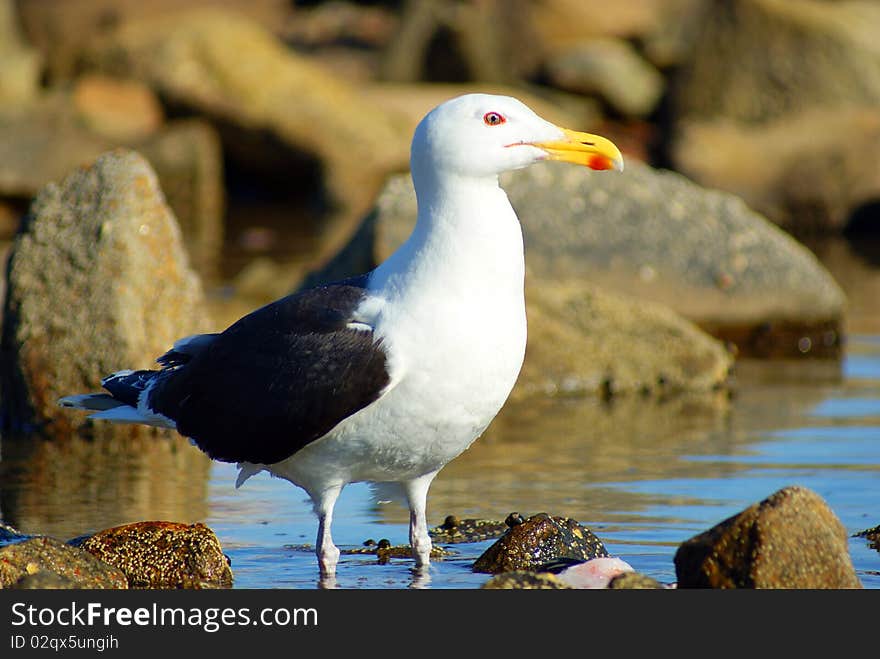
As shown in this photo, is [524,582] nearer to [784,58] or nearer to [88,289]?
[88,289]

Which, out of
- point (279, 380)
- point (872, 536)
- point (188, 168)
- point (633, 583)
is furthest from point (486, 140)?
point (188, 168)

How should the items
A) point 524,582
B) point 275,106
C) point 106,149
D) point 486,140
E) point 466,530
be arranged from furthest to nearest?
point 275,106
point 106,149
point 466,530
point 486,140
point 524,582

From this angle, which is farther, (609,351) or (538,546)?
(609,351)

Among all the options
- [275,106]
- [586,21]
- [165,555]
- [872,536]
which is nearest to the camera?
[165,555]

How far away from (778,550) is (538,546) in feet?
4.11

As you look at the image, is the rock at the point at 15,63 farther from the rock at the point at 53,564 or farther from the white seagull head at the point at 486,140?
the rock at the point at 53,564

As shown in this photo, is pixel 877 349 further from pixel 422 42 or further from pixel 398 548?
pixel 422 42

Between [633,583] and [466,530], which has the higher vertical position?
[466,530]

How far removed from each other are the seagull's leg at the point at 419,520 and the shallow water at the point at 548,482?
0.11m

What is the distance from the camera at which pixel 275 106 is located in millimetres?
28734

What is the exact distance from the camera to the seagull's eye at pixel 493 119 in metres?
7.57

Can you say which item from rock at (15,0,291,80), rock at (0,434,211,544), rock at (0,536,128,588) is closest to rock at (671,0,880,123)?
rock at (15,0,291,80)

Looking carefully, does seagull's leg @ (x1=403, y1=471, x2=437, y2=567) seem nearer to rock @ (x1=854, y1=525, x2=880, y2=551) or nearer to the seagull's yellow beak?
the seagull's yellow beak

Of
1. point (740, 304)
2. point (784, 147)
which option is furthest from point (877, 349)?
point (784, 147)
